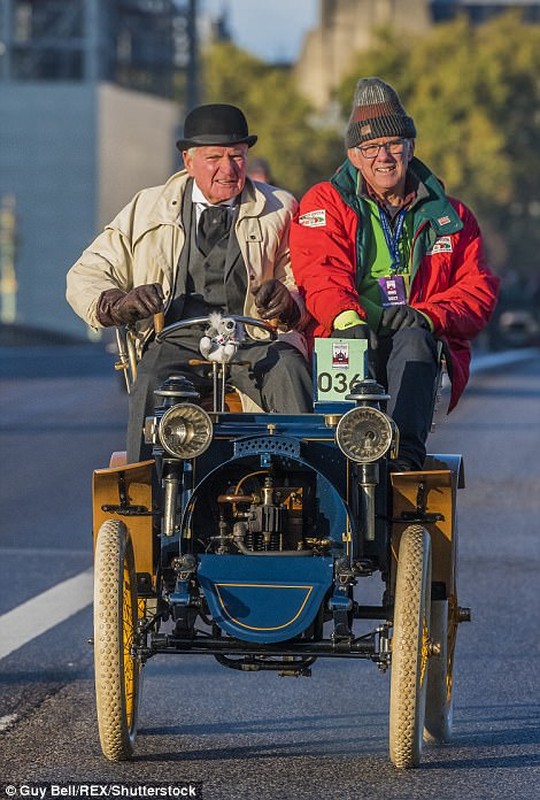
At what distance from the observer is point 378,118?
7.79 metres

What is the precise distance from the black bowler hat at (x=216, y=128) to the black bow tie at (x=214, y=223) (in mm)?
244

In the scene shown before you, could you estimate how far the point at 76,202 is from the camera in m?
73.5

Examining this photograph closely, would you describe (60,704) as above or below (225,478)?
below

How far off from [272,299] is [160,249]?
22.7 inches

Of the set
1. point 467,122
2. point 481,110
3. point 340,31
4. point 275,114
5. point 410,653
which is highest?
point 340,31

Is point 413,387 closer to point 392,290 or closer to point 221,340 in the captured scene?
point 392,290

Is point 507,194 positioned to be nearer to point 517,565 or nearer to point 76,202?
point 76,202

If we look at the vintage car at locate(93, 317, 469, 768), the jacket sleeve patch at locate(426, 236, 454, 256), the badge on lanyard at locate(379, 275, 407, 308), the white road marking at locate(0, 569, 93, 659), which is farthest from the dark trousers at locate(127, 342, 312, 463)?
the white road marking at locate(0, 569, 93, 659)

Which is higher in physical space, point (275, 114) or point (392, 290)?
point (275, 114)

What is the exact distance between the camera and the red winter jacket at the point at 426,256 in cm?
750

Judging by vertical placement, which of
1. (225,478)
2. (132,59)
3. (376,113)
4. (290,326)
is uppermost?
(132,59)

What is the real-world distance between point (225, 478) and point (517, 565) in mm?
5797

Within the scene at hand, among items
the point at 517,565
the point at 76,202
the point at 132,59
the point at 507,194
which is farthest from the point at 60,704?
the point at 507,194

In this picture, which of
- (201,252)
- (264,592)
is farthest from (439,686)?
(201,252)
